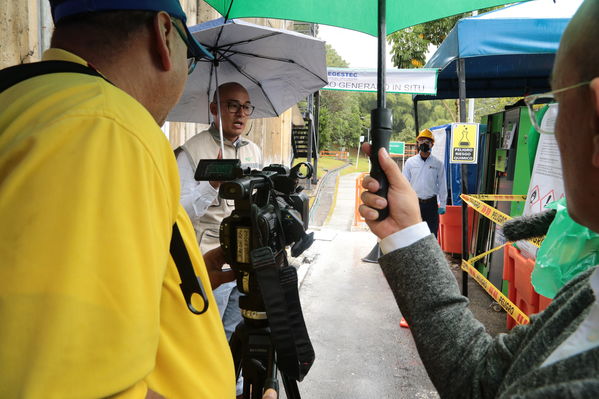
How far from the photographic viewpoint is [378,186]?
109cm

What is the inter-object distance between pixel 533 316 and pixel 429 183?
18.7 ft

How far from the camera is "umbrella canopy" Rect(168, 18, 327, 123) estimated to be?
2959 millimetres

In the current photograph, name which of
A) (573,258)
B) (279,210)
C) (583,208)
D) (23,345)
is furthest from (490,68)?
(23,345)

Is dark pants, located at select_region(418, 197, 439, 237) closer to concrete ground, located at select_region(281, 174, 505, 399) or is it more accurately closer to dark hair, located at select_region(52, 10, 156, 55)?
concrete ground, located at select_region(281, 174, 505, 399)

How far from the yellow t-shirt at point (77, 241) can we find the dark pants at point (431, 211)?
6098 millimetres

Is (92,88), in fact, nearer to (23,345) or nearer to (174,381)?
(23,345)

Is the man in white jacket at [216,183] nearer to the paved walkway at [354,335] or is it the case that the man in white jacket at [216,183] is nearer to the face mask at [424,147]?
the paved walkway at [354,335]

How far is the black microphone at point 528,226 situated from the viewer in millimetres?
1284

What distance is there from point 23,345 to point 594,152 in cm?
89

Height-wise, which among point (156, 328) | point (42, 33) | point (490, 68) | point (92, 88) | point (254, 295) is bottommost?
point (254, 295)

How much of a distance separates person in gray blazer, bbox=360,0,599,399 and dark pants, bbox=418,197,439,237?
5571 mm

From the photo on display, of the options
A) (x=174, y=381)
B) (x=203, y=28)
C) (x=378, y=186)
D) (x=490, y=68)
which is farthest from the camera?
(x=490, y=68)

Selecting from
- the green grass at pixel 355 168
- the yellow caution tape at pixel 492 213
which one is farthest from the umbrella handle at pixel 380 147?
the green grass at pixel 355 168

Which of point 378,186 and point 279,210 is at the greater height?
point 378,186
